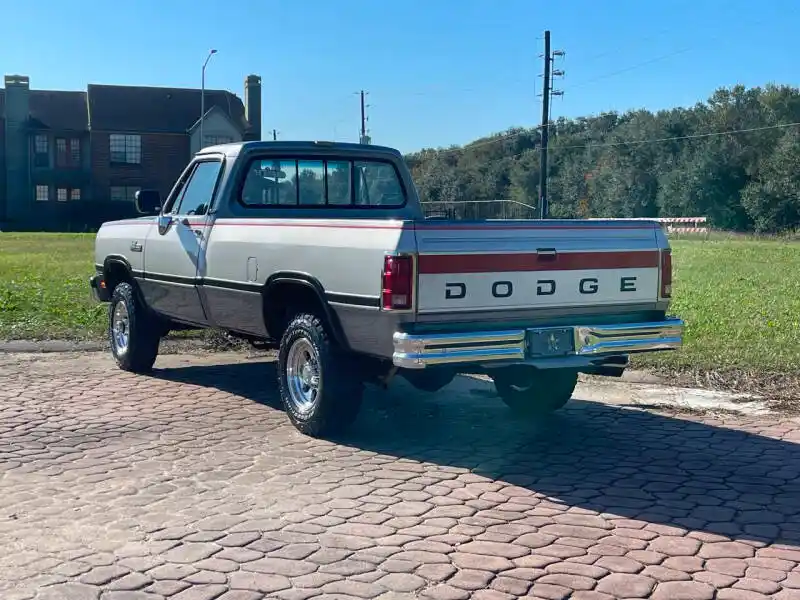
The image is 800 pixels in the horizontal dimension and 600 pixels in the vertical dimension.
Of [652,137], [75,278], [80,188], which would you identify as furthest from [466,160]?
[75,278]

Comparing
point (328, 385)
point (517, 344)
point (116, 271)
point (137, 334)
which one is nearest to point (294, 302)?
point (328, 385)

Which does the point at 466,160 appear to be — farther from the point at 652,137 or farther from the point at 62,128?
the point at 62,128

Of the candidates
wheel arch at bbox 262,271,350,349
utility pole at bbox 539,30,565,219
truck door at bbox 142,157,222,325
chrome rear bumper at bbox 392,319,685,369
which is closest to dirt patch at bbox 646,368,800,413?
chrome rear bumper at bbox 392,319,685,369

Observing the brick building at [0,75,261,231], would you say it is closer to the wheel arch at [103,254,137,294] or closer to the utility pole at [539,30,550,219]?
the utility pole at [539,30,550,219]

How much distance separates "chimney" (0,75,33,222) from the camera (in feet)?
199

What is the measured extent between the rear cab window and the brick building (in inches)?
2052

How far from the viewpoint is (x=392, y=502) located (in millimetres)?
5652

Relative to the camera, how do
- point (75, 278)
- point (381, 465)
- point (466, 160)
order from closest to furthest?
1. point (381, 465)
2. point (75, 278)
3. point (466, 160)

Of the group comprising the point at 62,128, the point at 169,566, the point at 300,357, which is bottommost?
the point at 169,566

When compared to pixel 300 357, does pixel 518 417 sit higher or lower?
lower

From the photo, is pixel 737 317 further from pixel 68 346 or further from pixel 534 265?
pixel 68 346

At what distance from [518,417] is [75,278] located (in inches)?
578

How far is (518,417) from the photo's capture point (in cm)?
803

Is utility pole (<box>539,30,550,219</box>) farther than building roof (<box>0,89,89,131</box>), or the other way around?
building roof (<box>0,89,89,131</box>)
